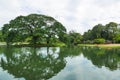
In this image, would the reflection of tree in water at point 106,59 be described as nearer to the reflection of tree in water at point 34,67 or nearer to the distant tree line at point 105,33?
the reflection of tree in water at point 34,67

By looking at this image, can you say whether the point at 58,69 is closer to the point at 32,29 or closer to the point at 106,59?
the point at 106,59

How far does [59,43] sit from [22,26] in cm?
1174

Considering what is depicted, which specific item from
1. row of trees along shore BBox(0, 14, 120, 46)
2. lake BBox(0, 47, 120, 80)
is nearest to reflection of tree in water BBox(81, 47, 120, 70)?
lake BBox(0, 47, 120, 80)

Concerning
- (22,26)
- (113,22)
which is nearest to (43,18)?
(22,26)

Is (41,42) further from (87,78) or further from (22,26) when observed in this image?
(87,78)

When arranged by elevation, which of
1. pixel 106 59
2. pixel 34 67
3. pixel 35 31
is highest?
pixel 35 31

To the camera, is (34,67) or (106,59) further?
(106,59)

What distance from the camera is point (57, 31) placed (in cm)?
5791

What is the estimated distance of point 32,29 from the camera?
2272 inches

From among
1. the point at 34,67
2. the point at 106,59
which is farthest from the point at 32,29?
the point at 34,67

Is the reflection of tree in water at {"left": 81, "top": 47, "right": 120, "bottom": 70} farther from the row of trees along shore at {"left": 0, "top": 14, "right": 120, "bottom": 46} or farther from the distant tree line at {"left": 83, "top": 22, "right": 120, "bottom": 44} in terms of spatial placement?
the distant tree line at {"left": 83, "top": 22, "right": 120, "bottom": 44}

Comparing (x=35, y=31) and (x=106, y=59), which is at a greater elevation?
(x=35, y=31)

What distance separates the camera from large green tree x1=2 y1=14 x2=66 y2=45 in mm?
56594

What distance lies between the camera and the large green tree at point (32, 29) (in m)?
56.6
